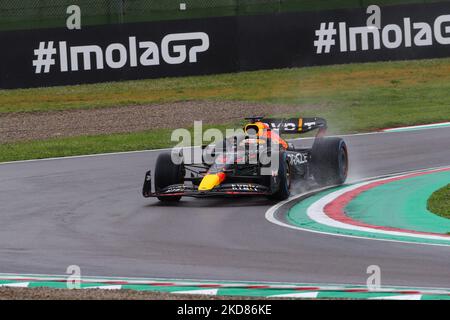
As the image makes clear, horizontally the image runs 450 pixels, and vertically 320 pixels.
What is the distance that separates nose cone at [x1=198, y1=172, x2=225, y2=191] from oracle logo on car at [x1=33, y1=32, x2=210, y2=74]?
1366 cm

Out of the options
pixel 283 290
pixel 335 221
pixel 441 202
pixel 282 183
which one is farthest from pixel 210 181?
pixel 283 290

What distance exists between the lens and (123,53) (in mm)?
28031

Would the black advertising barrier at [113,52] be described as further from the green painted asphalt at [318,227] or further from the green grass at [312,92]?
the green painted asphalt at [318,227]

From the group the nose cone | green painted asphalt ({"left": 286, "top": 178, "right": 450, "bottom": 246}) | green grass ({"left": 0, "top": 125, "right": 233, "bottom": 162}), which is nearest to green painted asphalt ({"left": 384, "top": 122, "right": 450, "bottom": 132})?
green grass ({"left": 0, "top": 125, "right": 233, "bottom": 162})

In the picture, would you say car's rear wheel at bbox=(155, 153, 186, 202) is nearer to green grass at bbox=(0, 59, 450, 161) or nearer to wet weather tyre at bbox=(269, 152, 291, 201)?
wet weather tyre at bbox=(269, 152, 291, 201)

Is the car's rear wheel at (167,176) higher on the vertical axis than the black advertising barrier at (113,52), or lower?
lower

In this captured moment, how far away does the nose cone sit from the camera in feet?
47.3

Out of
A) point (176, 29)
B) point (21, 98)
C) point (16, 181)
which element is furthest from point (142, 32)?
point (16, 181)

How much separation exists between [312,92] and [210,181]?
1414 cm

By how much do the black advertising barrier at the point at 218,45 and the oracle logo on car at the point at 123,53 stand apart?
0.03 meters

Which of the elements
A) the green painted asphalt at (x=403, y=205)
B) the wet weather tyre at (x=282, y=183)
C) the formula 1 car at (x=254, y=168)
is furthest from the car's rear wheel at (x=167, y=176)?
the green painted asphalt at (x=403, y=205)

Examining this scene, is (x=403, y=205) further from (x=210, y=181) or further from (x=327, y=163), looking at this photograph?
(x=210, y=181)

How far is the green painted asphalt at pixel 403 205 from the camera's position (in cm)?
1255
